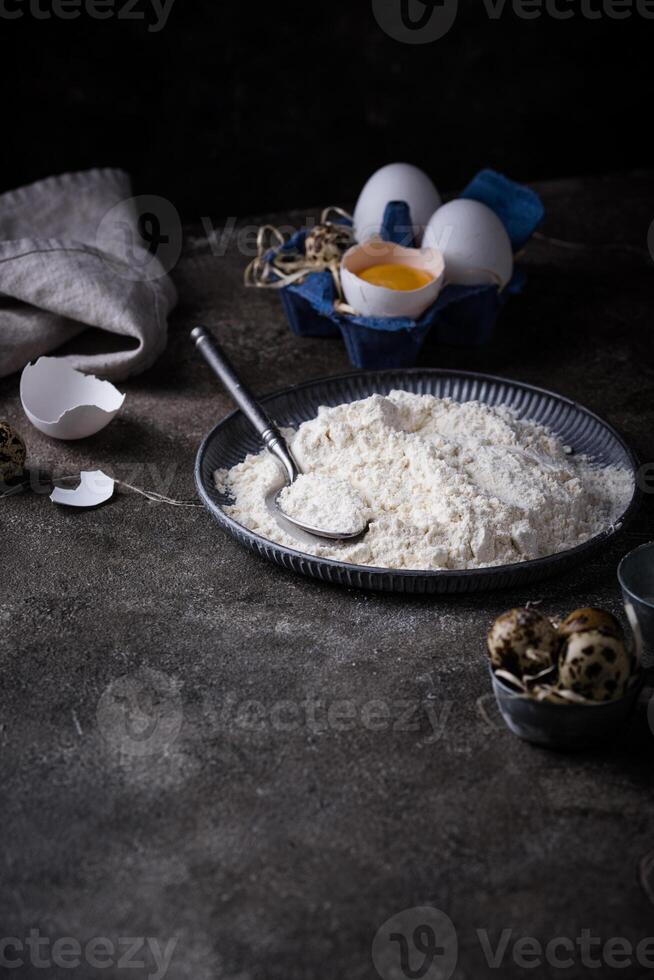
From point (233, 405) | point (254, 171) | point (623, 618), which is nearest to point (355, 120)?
point (254, 171)

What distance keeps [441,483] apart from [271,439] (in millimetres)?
282

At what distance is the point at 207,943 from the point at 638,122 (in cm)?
272

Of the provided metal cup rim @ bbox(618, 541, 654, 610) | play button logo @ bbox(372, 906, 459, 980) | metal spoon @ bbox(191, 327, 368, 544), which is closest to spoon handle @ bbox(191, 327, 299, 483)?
metal spoon @ bbox(191, 327, 368, 544)

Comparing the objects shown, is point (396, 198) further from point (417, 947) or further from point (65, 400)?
point (417, 947)

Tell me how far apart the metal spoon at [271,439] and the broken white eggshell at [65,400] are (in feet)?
0.54

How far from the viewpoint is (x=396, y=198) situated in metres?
2.04

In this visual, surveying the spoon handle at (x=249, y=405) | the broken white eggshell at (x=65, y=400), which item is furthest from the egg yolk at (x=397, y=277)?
the broken white eggshell at (x=65, y=400)

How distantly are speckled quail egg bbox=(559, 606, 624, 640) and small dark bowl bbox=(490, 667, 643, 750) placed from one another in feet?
0.20

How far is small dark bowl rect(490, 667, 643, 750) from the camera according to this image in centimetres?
104

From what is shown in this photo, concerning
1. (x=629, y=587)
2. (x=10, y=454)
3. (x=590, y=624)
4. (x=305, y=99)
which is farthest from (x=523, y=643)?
(x=305, y=99)

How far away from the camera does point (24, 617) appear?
132 centimetres

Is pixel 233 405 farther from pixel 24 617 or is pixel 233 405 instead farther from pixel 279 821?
pixel 279 821

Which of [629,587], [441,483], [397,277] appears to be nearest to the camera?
[629,587]

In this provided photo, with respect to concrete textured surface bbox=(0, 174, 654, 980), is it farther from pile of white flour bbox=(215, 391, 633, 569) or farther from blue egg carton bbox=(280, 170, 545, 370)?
blue egg carton bbox=(280, 170, 545, 370)
